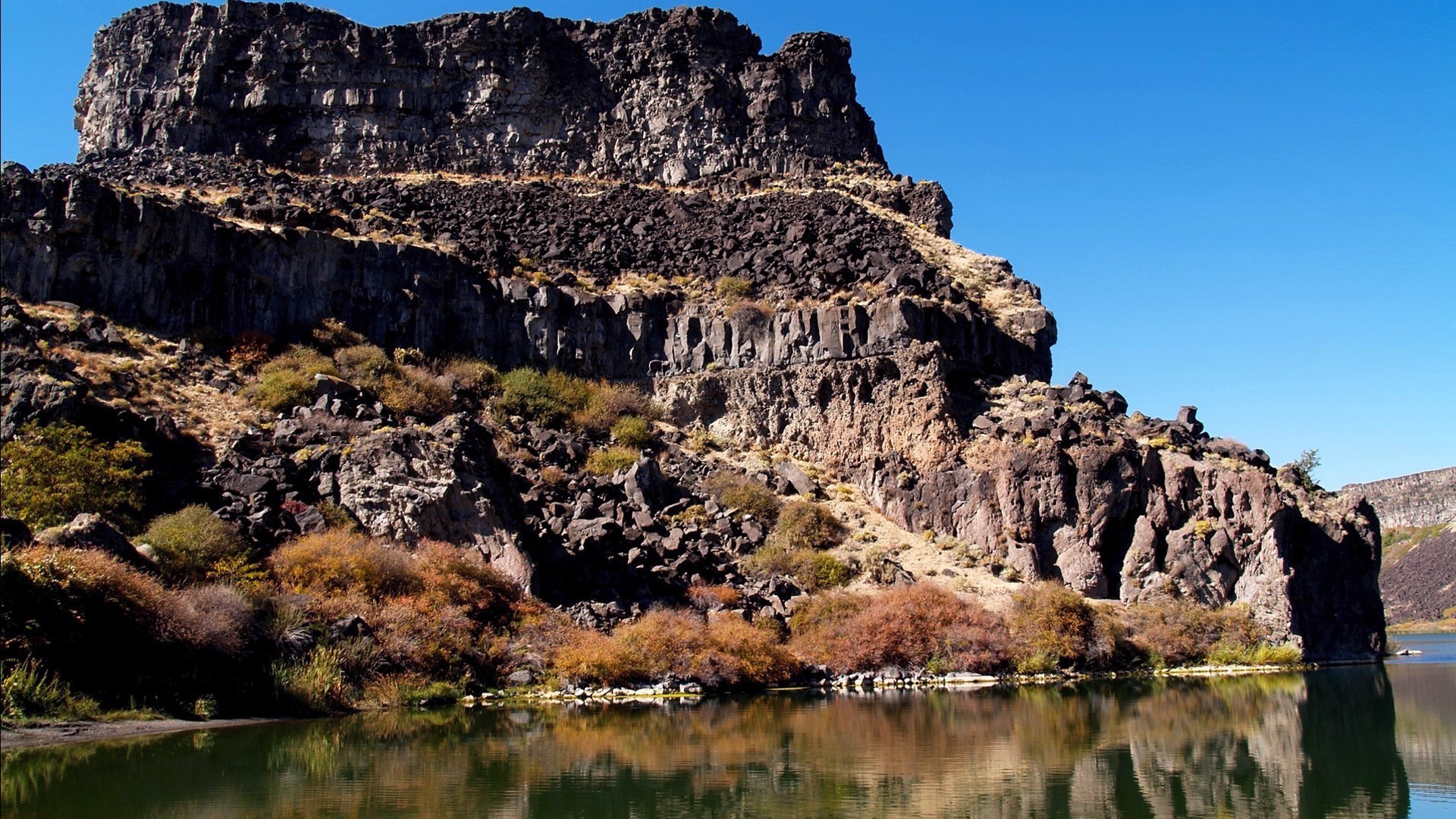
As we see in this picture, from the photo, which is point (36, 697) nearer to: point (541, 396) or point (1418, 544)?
point (541, 396)

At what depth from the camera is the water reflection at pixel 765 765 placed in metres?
16.5

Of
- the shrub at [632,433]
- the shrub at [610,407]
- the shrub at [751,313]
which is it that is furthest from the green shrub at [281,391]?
the shrub at [751,313]

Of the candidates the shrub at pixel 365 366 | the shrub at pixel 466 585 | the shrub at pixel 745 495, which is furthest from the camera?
the shrub at pixel 365 366

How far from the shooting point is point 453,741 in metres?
23.2

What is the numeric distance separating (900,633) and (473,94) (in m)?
46.1

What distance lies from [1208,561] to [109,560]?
34.7 m

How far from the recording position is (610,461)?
4666cm

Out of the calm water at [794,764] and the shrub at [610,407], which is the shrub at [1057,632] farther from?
the shrub at [610,407]

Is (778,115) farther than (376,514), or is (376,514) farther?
(778,115)

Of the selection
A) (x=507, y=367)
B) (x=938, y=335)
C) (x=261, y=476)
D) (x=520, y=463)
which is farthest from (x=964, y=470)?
(x=261, y=476)

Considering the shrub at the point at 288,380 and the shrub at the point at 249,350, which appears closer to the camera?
the shrub at the point at 288,380

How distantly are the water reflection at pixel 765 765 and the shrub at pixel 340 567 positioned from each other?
5.00 m

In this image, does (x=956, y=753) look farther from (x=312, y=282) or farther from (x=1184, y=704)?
(x=312, y=282)

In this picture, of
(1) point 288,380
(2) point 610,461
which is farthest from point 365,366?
(2) point 610,461
